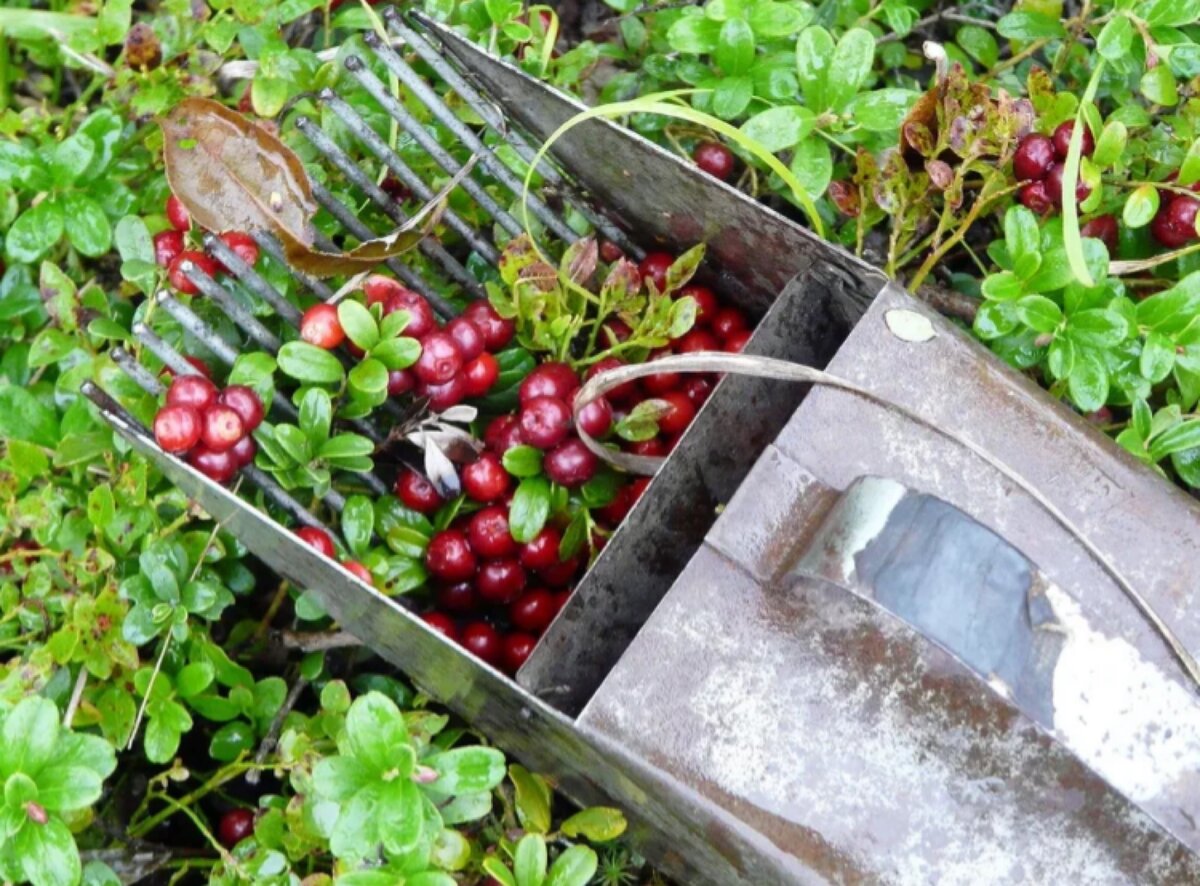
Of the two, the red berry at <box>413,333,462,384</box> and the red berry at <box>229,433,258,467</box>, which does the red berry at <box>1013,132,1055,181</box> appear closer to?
the red berry at <box>413,333,462,384</box>

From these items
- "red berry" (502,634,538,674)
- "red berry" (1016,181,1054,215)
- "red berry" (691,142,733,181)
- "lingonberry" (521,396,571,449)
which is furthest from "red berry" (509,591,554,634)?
"red berry" (1016,181,1054,215)

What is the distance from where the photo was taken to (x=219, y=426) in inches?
60.8

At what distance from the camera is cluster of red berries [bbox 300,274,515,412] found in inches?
64.7

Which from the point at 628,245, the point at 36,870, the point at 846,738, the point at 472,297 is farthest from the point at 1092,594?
the point at 36,870

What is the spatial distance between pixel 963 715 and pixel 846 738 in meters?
0.12

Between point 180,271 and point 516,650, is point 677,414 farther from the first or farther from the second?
point 180,271

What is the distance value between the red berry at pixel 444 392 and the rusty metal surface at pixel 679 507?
0.37 m

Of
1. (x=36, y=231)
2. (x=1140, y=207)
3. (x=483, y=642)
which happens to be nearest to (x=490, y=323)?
(x=483, y=642)

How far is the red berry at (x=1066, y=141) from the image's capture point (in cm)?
172

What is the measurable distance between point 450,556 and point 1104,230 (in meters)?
1.07

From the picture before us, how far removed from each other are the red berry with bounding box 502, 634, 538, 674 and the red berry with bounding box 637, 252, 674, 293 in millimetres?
512

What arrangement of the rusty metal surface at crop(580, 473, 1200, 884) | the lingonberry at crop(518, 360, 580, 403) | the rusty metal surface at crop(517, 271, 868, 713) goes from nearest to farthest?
the rusty metal surface at crop(580, 473, 1200, 884)
the rusty metal surface at crop(517, 271, 868, 713)
the lingonberry at crop(518, 360, 580, 403)

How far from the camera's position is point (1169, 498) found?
4.73ft

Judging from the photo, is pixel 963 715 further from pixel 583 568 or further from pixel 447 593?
pixel 447 593
